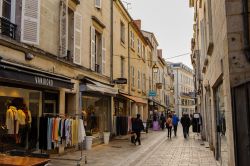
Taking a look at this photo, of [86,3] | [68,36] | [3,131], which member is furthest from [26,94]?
[86,3]

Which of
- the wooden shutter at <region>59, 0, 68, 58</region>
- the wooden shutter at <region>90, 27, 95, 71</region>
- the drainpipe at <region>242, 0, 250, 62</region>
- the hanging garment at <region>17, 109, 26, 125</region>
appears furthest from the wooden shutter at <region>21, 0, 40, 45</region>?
the drainpipe at <region>242, 0, 250, 62</region>

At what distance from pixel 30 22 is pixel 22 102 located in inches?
103

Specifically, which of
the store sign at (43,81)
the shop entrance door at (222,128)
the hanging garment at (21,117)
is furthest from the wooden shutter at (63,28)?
the shop entrance door at (222,128)

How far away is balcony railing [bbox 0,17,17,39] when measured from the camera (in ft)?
31.6

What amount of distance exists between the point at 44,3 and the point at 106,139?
8.49 meters

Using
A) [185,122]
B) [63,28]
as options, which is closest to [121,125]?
[185,122]

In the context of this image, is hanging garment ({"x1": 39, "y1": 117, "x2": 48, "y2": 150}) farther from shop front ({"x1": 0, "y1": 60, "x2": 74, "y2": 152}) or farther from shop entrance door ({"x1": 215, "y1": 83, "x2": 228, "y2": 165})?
shop entrance door ({"x1": 215, "y1": 83, "x2": 228, "y2": 165})

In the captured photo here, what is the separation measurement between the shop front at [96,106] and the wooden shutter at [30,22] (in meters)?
4.22

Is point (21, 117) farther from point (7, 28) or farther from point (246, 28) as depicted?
point (246, 28)

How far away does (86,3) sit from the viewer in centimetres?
1625

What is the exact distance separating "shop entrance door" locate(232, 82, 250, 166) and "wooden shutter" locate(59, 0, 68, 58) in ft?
28.5

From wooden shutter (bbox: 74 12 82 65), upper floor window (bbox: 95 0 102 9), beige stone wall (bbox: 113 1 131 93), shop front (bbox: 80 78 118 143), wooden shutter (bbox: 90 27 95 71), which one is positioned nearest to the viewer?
wooden shutter (bbox: 74 12 82 65)

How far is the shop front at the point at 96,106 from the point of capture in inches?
595

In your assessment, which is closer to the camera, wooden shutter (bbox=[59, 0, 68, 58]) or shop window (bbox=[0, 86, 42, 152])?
shop window (bbox=[0, 86, 42, 152])
